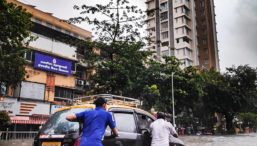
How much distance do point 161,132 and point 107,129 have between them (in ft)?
4.82

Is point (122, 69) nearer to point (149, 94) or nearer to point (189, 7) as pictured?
point (149, 94)

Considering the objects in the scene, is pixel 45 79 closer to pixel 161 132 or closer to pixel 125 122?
pixel 125 122

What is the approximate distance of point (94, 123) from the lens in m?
5.40

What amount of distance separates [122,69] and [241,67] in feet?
115

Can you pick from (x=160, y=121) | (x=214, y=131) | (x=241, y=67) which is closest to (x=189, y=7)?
(x=241, y=67)

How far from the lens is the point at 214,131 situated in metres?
50.2

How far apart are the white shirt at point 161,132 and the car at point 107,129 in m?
0.27

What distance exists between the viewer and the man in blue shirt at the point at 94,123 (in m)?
5.28

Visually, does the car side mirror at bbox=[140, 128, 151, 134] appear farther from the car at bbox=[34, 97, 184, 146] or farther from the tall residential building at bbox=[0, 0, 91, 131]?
the tall residential building at bbox=[0, 0, 91, 131]

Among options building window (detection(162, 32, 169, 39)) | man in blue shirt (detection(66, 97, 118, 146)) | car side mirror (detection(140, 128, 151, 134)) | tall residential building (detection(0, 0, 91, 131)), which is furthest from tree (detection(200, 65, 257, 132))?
man in blue shirt (detection(66, 97, 118, 146))

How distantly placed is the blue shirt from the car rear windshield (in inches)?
45.4

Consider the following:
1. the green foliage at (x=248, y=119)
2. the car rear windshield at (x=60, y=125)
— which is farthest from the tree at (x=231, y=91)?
the car rear windshield at (x=60, y=125)

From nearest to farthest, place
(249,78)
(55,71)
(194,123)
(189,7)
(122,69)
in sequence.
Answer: (122,69)
(55,71)
(249,78)
(194,123)
(189,7)

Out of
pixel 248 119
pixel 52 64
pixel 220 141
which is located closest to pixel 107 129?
pixel 220 141
